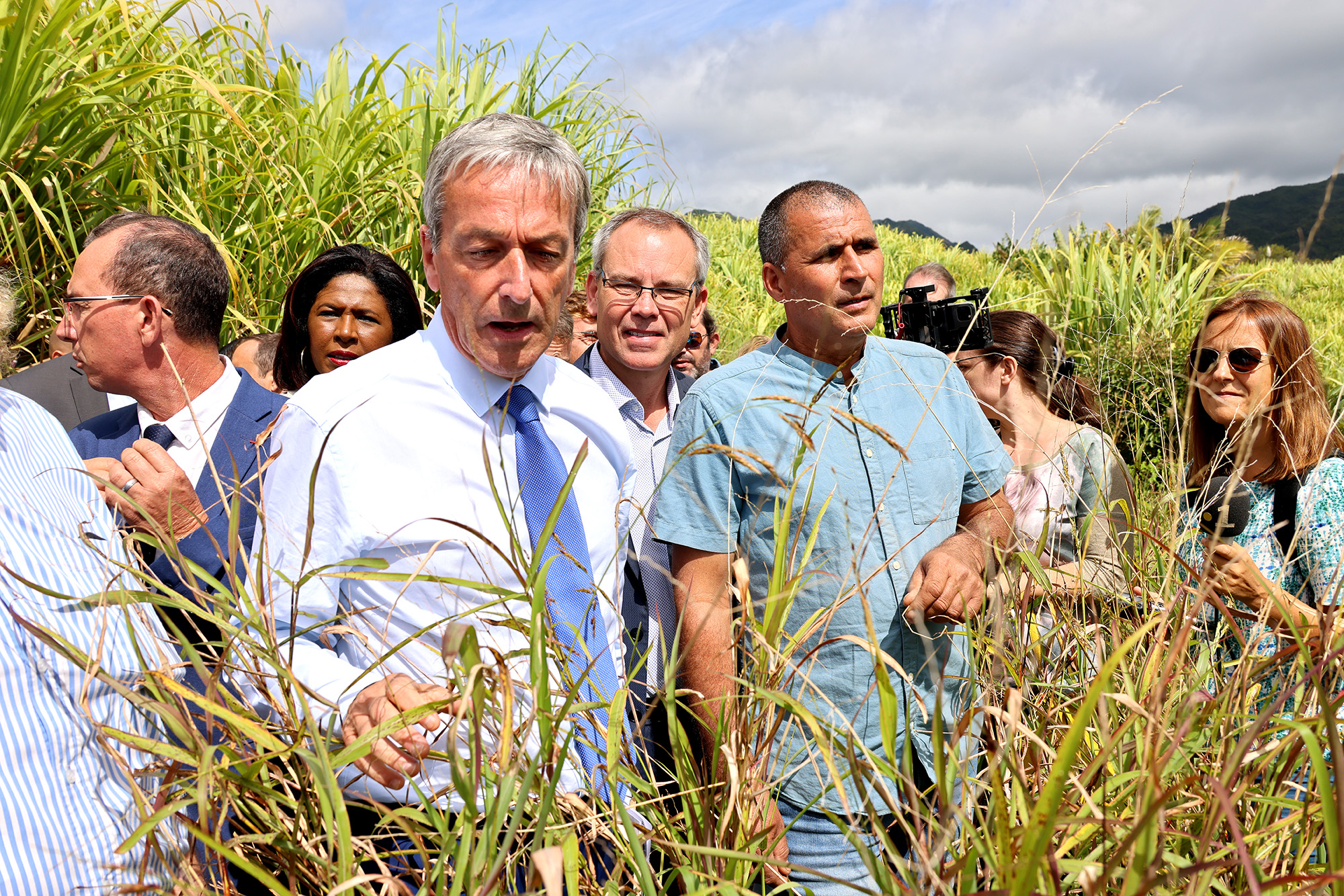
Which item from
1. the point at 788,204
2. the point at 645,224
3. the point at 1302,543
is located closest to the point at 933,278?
the point at 645,224

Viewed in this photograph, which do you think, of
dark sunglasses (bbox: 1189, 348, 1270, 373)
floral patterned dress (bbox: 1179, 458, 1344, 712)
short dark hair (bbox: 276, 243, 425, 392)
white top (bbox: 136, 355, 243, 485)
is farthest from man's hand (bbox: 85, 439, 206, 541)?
dark sunglasses (bbox: 1189, 348, 1270, 373)

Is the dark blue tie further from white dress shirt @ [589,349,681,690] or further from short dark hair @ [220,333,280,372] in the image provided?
white dress shirt @ [589,349,681,690]

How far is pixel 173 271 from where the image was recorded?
8.04 feet

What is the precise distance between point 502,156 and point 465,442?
579 millimetres

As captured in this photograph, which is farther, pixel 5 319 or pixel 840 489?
pixel 840 489

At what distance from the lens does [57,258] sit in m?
3.51

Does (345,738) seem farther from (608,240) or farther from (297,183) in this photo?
(297,183)

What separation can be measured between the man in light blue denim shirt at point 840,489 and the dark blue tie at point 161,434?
145 centimetres

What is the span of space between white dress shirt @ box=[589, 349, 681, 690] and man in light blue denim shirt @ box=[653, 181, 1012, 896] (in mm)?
222

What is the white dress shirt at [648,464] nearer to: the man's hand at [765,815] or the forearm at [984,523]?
the forearm at [984,523]

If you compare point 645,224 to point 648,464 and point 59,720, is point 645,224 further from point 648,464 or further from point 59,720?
point 59,720

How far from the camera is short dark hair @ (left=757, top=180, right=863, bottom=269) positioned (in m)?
2.34

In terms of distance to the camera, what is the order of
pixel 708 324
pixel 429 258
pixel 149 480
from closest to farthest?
pixel 149 480 → pixel 429 258 → pixel 708 324

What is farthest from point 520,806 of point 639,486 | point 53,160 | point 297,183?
point 297,183
